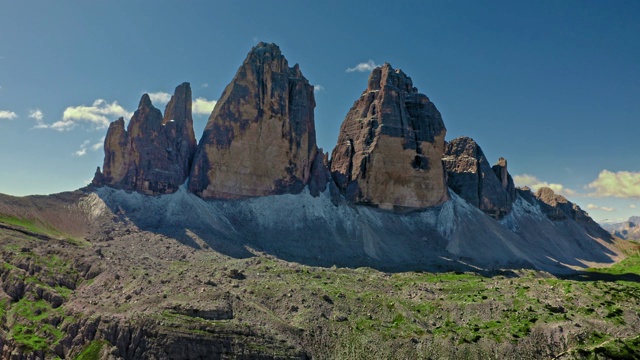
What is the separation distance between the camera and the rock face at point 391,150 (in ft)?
455

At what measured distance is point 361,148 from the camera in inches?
5625

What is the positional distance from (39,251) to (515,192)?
575 feet

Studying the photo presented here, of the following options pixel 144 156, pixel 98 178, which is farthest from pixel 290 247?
pixel 98 178

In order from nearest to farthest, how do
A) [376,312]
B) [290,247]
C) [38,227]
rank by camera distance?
[376,312]
[38,227]
[290,247]

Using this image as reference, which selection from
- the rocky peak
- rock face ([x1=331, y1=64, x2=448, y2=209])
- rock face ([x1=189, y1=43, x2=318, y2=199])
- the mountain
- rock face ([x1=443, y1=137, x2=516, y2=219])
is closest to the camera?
the mountain

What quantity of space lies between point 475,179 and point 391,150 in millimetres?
39776

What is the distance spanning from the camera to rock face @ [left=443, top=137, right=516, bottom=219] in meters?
162

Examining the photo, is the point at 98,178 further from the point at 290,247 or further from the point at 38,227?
the point at 290,247

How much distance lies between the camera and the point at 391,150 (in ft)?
462

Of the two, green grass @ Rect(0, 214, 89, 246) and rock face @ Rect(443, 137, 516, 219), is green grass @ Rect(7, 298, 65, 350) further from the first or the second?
rock face @ Rect(443, 137, 516, 219)

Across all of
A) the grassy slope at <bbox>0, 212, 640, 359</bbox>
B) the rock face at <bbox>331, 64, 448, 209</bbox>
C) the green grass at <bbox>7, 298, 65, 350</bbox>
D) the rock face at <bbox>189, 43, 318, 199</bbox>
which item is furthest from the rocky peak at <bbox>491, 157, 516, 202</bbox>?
the green grass at <bbox>7, 298, 65, 350</bbox>

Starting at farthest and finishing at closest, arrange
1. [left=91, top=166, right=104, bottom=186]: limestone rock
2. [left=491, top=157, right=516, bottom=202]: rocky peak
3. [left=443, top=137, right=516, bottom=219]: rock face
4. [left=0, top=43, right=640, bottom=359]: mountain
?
[left=491, top=157, right=516, bottom=202]: rocky peak
[left=443, top=137, right=516, bottom=219]: rock face
[left=91, top=166, right=104, bottom=186]: limestone rock
[left=0, top=43, right=640, bottom=359]: mountain

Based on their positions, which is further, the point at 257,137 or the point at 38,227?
the point at 257,137

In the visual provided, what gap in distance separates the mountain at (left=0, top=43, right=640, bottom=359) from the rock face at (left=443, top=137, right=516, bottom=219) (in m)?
0.65
